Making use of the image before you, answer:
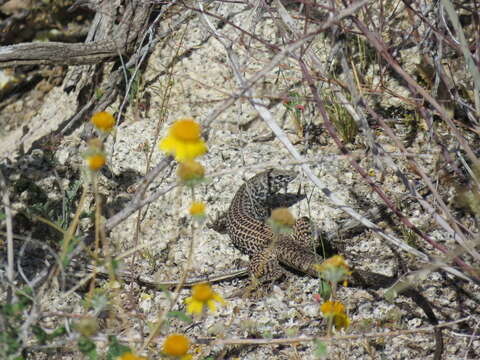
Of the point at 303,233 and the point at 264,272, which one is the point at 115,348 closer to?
the point at 264,272

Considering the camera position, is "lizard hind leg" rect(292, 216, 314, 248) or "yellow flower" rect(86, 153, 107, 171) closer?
"yellow flower" rect(86, 153, 107, 171)

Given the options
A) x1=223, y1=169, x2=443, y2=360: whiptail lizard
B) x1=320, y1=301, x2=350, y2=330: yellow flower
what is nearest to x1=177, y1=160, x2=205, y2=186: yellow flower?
x1=320, y1=301, x2=350, y2=330: yellow flower

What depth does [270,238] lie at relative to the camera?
14.4 feet

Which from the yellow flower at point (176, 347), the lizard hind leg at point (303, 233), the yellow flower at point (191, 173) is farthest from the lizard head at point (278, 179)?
the yellow flower at point (176, 347)

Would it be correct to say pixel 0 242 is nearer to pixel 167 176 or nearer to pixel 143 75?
Answer: pixel 167 176

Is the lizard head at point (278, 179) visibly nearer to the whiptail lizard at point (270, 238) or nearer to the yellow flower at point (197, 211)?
the whiptail lizard at point (270, 238)

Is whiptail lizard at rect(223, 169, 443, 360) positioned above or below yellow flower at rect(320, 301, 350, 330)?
above

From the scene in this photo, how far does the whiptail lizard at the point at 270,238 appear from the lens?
12.3ft

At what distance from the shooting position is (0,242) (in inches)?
171

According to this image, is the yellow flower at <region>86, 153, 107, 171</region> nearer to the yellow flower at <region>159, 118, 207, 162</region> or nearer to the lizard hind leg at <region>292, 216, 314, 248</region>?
the yellow flower at <region>159, 118, 207, 162</region>

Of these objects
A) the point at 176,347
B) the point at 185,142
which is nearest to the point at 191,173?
the point at 185,142

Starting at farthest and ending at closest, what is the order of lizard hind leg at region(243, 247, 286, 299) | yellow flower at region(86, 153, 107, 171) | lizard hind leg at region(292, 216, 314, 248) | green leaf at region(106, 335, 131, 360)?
lizard hind leg at region(292, 216, 314, 248) < lizard hind leg at region(243, 247, 286, 299) < green leaf at region(106, 335, 131, 360) < yellow flower at region(86, 153, 107, 171)

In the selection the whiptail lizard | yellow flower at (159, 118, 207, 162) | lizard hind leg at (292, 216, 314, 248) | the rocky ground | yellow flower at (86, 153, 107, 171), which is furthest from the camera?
lizard hind leg at (292, 216, 314, 248)

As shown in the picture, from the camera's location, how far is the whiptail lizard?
374 centimetres
